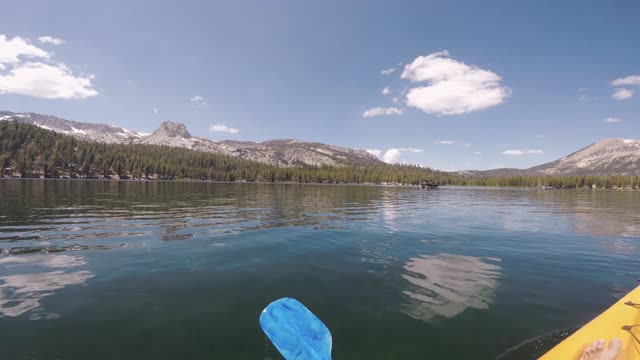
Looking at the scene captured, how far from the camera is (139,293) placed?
11.2 m

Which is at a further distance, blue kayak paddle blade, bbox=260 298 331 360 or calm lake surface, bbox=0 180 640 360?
calm lake surface, bbox=0 180 640 360

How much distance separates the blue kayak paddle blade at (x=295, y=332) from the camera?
6.89 m

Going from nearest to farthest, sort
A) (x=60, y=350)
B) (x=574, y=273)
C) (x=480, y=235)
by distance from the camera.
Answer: (x=60, y=350) < (x=574, y=273) < (x=480, y=235)

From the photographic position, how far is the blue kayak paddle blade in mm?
6895

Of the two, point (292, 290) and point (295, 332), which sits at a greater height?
point (295, 332)

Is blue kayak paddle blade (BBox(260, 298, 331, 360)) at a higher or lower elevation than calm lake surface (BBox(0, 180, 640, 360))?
higher

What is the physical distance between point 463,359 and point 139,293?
10837mm

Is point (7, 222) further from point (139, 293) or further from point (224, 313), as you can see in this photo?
point (224, 313)

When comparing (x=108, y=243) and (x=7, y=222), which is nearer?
(x=108, y=243)

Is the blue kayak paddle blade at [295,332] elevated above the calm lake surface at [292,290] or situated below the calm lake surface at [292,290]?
above

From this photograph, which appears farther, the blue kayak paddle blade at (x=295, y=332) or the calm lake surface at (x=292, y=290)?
the calm lake surface at (x=292, y=290)

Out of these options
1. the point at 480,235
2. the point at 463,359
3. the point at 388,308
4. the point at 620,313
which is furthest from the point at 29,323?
the point at 480,235

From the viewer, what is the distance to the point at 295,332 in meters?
7.24

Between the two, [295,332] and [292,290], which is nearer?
[295,332]
